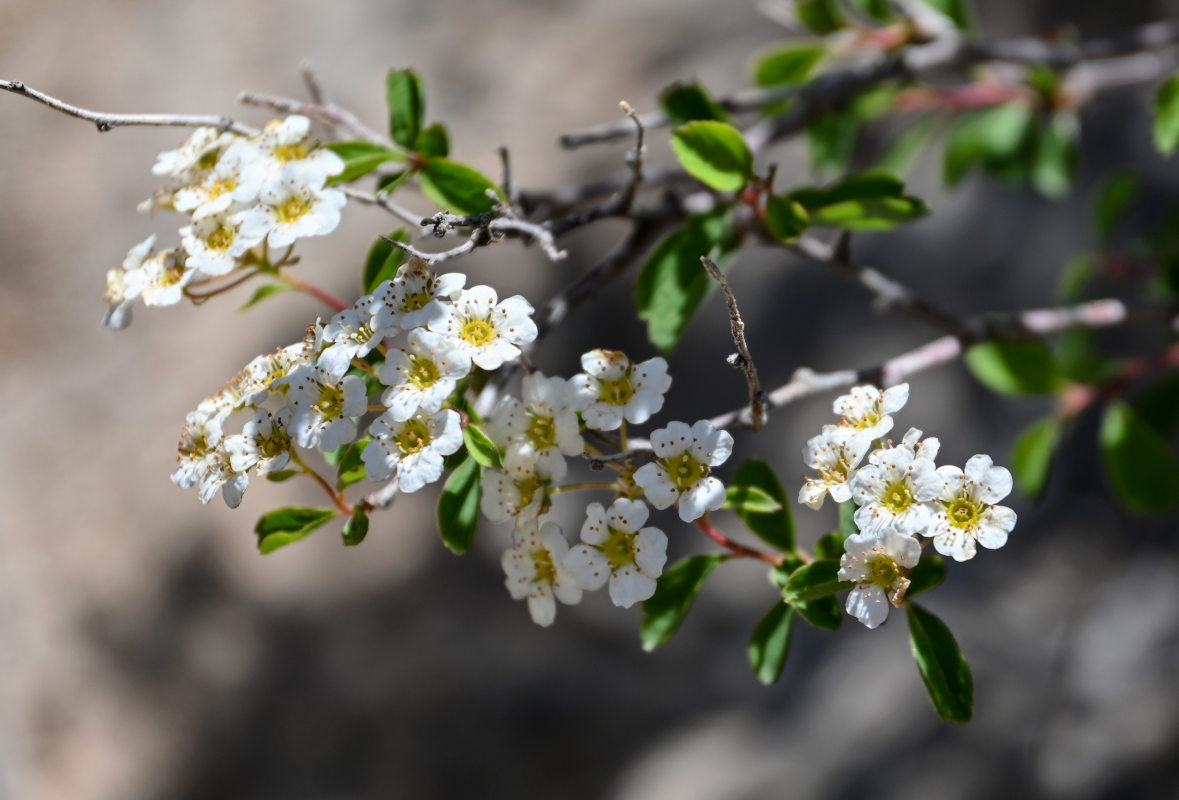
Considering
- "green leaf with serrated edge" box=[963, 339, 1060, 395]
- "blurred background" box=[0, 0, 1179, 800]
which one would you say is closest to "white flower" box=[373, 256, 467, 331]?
"green leaf with serrated edge" box=[963, 339, 1060, 395]

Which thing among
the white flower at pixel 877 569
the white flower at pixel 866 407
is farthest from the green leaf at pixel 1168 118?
the white flower at pixel 877 569

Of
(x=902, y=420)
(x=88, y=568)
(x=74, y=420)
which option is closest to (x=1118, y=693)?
(x=902, y=420)

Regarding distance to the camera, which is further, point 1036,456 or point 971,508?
point 1036,456

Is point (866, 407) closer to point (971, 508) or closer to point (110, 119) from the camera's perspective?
point (971, 508)

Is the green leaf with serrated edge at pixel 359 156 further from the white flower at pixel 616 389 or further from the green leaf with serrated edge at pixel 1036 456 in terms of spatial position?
the green leaf with serrated edge at pixel 1036 456

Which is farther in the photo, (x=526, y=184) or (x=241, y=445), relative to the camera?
(x=526, y=184)

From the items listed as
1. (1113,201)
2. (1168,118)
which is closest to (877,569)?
(1168,118)

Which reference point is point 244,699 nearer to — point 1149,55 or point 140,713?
point 140,713
